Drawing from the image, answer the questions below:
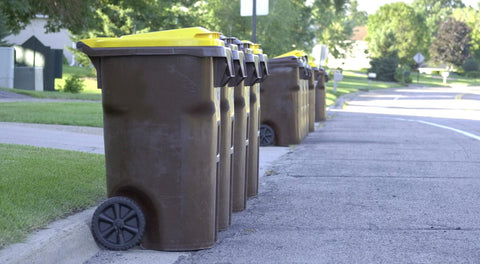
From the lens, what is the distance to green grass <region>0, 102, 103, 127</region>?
14617mm

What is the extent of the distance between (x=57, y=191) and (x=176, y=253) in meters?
1.53

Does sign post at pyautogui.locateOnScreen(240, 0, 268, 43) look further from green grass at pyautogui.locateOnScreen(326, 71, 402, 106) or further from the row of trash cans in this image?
green grass at pyautogui.locateOnScreen(326, 71, 402, 106)

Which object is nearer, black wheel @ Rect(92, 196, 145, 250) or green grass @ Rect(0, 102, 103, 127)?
black wheel @ Rect(92, 196, 145, 250)

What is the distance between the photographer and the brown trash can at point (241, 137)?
24.5 ft

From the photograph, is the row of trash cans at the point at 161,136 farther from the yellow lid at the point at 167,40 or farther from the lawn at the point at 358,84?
the lawn at the point at 358,84

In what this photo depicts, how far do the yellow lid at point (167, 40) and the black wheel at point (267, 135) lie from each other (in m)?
8.65

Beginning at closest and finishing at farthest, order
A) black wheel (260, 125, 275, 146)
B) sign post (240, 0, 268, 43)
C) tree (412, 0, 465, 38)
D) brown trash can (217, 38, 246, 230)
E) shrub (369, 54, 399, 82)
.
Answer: brown trash can (217, 38, 246, 230), black wheel (260, 125, 275, 146), sign post (240, 0, 268, 43), shrub (369, 54, 399, 82), tree (412, 0, 465, 38)

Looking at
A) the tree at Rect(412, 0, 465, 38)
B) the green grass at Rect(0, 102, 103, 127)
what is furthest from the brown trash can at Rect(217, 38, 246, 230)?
the tree at Rect(412, 0, 465, 38)

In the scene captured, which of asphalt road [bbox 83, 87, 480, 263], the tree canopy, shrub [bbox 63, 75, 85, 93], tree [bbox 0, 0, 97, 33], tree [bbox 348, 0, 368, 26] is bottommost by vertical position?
asphalt road [bbox 83, 87, 480, 263]

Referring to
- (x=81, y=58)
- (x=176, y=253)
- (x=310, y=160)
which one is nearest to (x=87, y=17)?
(x=310, y=160)

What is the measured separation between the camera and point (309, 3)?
52406mm

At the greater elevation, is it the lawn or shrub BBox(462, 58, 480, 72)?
shrub BBox(462, 58, 480, 72)

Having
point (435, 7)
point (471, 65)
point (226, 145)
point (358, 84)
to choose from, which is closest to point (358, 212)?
point (226, 145)

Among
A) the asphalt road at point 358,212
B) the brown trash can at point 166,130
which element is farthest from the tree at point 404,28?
the brown trash can at point 166,130
